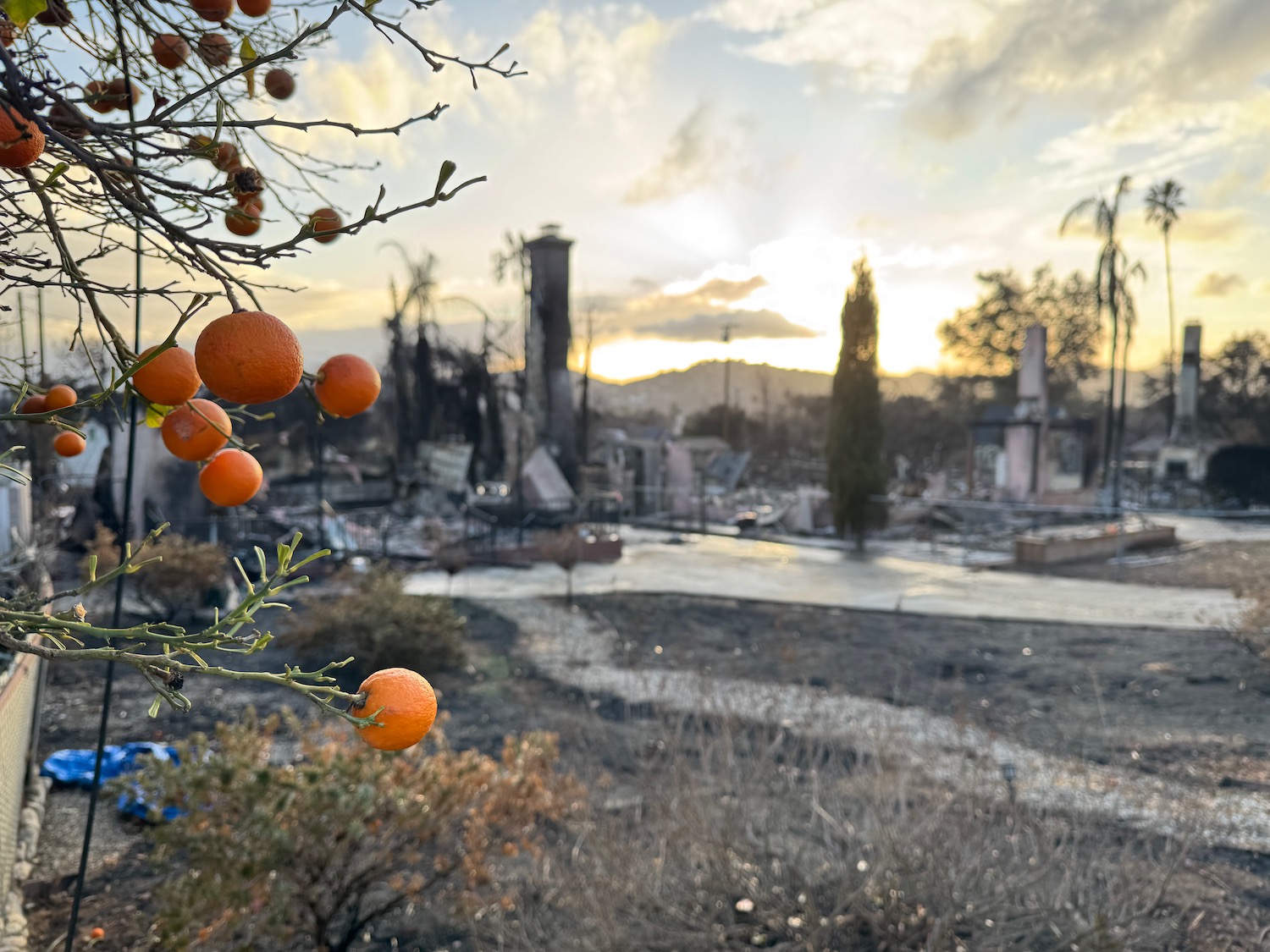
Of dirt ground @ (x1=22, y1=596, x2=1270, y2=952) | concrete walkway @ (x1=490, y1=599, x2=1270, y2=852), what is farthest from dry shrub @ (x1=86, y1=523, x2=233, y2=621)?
concrete walkway @ (x1=490, y1=599, x2=1270, y2=852)

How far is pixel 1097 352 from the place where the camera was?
132ft

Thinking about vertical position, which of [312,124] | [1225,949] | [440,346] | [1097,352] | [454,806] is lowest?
[1225,949]

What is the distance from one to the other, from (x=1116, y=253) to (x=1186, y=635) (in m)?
17.3

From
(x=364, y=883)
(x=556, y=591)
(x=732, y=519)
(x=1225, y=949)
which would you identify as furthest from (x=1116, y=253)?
(x=364, y=883)

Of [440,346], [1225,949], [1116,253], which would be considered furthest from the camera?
[1116,253]

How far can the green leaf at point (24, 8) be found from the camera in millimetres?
842

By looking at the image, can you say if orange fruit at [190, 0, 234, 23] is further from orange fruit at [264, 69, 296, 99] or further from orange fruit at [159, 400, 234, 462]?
orange fruit at [159, 400, 234, 462]

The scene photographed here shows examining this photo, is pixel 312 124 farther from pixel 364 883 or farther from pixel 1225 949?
pixel 1225 949

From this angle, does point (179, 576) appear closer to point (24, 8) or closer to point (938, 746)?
point (938, 746)

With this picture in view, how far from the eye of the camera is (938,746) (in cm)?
536

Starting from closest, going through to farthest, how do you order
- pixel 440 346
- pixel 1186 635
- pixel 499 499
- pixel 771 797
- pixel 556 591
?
1. pixel 771 797
2. pixel 1186 635
3. pixel 556 591
4. pixel 499 499
5. pixel 440 346

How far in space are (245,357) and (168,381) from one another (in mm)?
190

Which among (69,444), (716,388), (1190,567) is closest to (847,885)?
(69,444)

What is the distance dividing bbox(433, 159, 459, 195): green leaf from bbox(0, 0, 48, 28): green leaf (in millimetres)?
429
